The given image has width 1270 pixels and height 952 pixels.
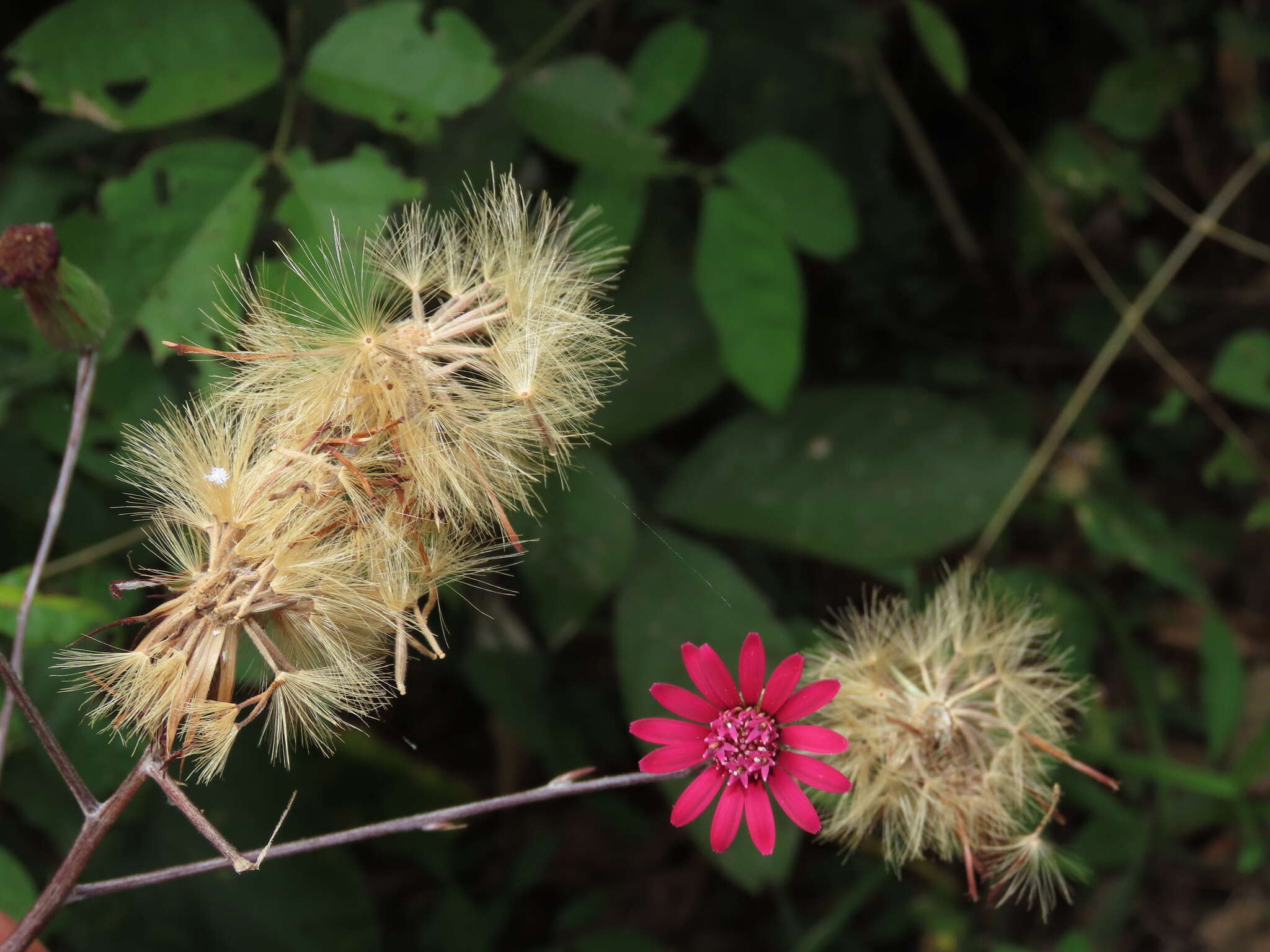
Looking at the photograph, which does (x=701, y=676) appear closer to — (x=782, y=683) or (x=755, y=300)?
(x=782, y=683)

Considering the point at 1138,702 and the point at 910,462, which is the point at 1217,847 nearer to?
the point at 1138,702

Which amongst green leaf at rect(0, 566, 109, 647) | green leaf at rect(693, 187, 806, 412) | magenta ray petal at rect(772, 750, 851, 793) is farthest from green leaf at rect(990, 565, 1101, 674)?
green leaf at rect(0, 566, 109, 647)

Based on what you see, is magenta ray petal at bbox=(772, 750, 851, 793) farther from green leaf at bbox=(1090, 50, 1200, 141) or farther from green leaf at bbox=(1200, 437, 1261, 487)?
A: green leaf at bbox=(1090, 50, 1200, 141)

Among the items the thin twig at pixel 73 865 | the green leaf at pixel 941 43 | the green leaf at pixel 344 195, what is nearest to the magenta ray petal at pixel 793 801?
the thin twig at pixel 73 865

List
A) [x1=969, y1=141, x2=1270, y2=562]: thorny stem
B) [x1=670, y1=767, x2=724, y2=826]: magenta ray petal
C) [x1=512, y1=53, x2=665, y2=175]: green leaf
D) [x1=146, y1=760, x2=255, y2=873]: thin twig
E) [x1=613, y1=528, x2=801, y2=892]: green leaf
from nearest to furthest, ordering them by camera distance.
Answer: [x1=146, y1=760, x2=255, y2=873]: thin twig → [x1=670, y1=767, x2=724, y2=826]: magenta ray petal → [x1=512, y1=53, x2=665, y2=175]: green leaf → [x1=613, y1=528, x2=801, y2=892]: green leaf → [x1=969, y1=141, x2=1270, y2=562]: thorny stem

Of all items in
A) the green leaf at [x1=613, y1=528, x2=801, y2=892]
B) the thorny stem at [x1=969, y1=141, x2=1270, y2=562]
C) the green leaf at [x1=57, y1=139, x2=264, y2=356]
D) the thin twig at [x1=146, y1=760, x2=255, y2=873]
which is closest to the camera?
the thin twig at [x1=146, y1=760, x2=255, y2=873]

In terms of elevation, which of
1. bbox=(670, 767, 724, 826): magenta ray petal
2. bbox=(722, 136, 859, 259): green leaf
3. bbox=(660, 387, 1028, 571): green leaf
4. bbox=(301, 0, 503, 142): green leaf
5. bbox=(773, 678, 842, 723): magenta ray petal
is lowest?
bbox=(660, 387, 1028, 571): green leaf

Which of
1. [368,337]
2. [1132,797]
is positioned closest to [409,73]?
[368,337]

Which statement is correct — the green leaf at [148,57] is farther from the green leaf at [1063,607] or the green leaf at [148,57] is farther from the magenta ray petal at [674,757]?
the green leaf at [1063,607]
